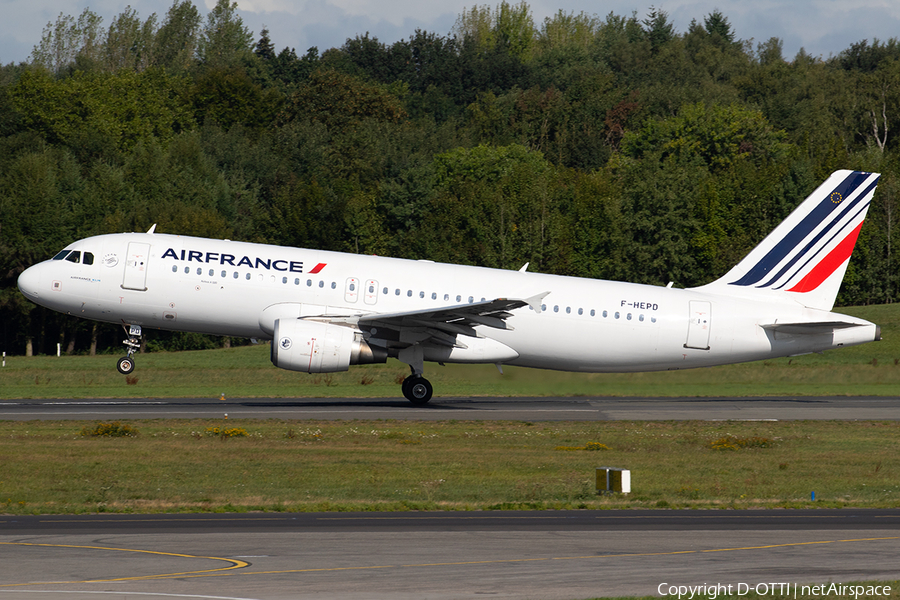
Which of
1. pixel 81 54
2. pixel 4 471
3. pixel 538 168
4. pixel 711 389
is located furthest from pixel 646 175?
pixel 81 54

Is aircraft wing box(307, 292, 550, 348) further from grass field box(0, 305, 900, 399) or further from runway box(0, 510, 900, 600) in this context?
runway box(0, 510, 900, 600)

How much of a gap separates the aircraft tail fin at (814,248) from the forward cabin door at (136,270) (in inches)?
767

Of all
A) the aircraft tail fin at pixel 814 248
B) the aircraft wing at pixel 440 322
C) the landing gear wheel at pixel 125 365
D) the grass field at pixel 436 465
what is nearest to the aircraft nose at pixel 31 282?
the landing gear wheel at pixel 125 365

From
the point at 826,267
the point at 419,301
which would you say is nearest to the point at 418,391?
the point at 419,301

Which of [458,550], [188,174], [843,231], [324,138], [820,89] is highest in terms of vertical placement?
[820,89]

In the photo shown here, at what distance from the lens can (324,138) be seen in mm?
121375

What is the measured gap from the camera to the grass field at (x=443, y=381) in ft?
125

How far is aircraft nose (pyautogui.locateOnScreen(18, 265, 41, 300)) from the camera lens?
34875 mm

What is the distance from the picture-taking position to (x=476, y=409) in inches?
1430

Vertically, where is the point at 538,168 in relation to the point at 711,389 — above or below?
above

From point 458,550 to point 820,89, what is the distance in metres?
140

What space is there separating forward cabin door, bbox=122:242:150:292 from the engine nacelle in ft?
15.0

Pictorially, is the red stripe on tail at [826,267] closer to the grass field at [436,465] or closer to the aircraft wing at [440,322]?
the grass field at [436,465]

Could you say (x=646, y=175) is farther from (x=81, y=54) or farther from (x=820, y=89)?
(x=81, y=54)
